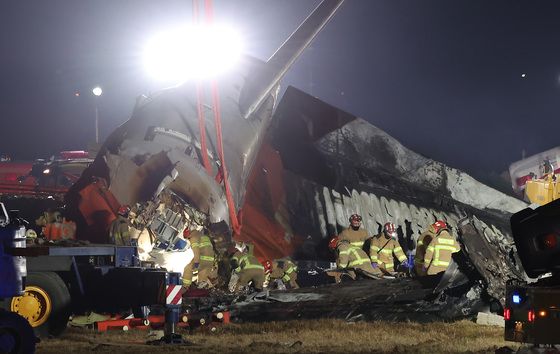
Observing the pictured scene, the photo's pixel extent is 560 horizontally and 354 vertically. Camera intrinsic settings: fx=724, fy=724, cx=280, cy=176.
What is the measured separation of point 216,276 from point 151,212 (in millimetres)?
2509

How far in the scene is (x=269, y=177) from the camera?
23172 mm

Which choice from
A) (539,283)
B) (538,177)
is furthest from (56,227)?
(538,177)

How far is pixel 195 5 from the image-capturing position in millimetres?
17391

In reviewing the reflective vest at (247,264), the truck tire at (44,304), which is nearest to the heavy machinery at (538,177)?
the reflective vest at (247,264)

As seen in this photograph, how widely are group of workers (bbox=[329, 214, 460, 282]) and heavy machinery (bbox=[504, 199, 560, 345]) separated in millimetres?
8088

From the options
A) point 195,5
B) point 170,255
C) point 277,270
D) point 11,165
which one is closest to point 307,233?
point 277,270

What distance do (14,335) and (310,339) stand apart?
4.50 metres

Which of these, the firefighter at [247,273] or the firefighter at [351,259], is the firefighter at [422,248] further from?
the firefighter at [247,273]

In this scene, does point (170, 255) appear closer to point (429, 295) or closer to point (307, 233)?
point (307, 233)

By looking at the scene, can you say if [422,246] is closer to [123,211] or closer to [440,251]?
[440,251]

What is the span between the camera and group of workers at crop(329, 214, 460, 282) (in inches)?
530

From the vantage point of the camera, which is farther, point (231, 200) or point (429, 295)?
point (231, 200)

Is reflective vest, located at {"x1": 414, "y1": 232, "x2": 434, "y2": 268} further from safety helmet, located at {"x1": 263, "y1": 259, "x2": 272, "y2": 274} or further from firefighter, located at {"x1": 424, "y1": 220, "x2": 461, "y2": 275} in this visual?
safety helmet, located at {"x1": 263, "y1": 259, "x2": 272, "y2": 274}

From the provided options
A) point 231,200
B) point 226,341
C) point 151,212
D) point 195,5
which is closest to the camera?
point 226,341
